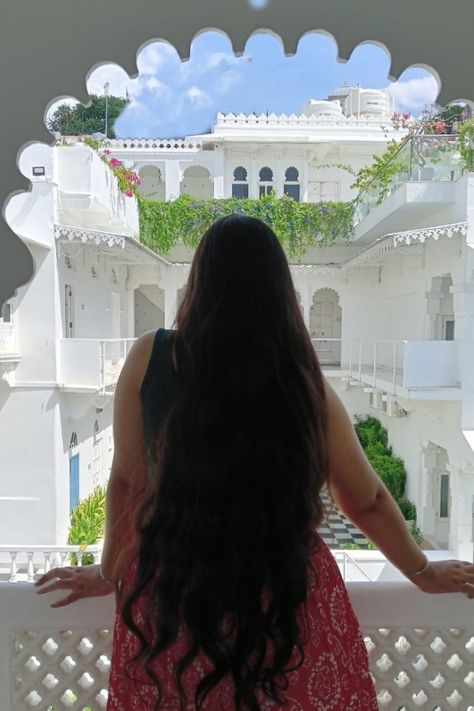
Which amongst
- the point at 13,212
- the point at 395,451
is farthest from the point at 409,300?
the point at 13,212

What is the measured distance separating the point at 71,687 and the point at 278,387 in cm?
66

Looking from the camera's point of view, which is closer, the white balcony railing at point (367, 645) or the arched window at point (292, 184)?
the white balcony railing at point (367, 645)

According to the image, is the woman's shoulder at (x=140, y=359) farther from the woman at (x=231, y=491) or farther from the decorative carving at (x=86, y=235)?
the decorative carving at (x=86, y=235)

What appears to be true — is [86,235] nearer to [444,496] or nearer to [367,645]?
[444,496]

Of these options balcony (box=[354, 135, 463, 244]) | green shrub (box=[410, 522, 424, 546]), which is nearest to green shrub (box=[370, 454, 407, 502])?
green shrub (box=[410, 522, 424, 546])

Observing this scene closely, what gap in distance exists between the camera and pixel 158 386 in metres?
0.65

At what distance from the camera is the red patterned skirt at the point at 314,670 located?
25.4 inches

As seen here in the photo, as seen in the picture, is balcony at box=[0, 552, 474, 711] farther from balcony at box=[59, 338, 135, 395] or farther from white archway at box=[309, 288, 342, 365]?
white archway at box=[309, 288, 342, 365]

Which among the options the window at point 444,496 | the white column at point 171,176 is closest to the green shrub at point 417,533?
the window at point 444,496

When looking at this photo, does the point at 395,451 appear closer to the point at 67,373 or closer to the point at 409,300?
the point at 409,300

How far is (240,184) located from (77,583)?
8.53m

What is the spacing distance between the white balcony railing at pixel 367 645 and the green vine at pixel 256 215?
6.52 meters

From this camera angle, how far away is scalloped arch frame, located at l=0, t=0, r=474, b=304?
1062 millimetres

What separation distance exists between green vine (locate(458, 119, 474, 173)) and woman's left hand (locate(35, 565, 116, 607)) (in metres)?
3.97
